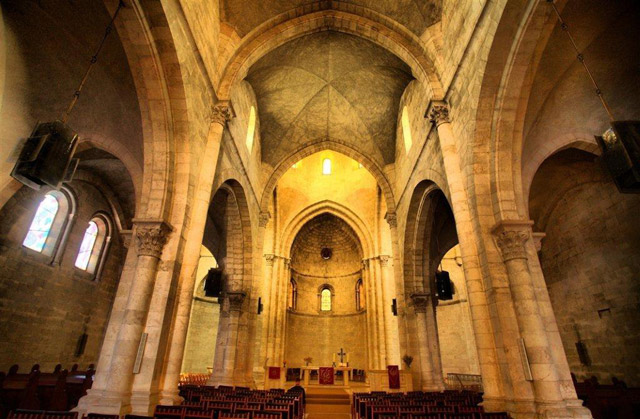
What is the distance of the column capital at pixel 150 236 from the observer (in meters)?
7.19

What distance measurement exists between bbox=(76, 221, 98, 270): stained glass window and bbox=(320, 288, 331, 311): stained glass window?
17.6 meters

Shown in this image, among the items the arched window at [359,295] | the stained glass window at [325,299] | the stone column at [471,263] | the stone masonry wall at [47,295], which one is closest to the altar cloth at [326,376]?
the arched window at [359,295]

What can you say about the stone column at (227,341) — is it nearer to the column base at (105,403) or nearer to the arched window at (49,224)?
the arched window at (49,224)

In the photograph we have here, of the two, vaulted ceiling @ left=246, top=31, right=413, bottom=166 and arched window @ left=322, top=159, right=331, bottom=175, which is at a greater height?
arched window @ left=322, top=159, right=331, bottom=175

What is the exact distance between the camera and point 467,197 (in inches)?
330

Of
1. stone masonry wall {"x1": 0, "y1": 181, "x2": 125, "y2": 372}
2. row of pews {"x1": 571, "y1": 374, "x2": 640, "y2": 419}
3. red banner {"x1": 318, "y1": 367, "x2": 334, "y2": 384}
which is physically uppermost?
stone masonry wall {"x1": 0, "y1": 181, "x2": 125, "y2": 372}

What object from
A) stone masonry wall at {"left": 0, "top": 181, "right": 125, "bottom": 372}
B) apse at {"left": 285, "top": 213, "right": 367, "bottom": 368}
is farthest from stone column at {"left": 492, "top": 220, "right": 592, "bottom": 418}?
apse at {"left": 285, "top": 213, "right": 367, "bottom": 368}

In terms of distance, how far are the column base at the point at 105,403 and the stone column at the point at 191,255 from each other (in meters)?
0.89

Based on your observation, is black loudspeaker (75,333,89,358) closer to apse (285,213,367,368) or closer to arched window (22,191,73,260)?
arched window (22,191,73,260)

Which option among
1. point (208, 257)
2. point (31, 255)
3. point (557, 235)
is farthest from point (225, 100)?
point (208, 257)

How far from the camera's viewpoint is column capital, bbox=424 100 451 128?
9820 millimetres

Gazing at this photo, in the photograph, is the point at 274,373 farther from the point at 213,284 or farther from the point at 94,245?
the point at 94,245

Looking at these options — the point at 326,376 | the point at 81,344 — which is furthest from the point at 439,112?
the point at 81,344

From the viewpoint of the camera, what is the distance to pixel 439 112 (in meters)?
9.91
